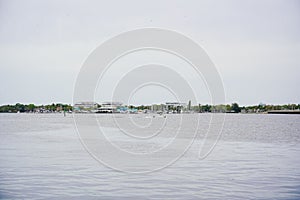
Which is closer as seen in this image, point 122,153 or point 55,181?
point 55,181

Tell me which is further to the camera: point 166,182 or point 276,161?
point 276,161

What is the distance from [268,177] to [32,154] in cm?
1454

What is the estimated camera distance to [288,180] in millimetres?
18875

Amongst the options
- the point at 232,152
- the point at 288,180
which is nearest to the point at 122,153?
the point at 232,152

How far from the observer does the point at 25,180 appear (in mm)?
18125

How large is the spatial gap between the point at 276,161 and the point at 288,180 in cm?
618

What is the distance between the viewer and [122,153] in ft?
92.2

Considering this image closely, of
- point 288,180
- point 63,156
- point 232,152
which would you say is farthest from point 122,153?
point 288,180

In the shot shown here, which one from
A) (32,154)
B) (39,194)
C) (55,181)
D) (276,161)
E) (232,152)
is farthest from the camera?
(232,152)

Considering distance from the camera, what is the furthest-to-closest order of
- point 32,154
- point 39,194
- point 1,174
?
point 32,154 → point 1,174 → point 39,194

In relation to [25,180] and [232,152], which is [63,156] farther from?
[232,152]

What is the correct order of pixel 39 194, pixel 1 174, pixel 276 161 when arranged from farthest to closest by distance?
1. pixel 276 161
2. pixel 1 174
3. pixel 39 194

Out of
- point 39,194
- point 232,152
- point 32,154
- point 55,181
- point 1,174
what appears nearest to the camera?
point 39,194

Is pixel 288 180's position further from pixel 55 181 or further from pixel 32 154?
pixel 32 154
